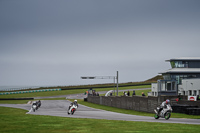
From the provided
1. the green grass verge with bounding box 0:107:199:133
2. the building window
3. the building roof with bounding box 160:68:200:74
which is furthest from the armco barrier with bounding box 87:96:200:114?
the building window

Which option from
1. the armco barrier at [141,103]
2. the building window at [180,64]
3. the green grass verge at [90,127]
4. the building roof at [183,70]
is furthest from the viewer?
the building window at [180,64]

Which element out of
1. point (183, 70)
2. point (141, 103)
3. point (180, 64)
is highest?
point (180, 64)

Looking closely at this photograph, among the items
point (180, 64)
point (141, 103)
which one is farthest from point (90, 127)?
point (180, 64)

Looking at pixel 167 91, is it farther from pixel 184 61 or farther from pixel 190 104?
pixel 190 104

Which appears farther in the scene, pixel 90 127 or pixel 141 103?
pixel 141 103

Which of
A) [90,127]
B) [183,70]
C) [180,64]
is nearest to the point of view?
[90,127]

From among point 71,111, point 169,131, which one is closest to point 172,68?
point 71,111

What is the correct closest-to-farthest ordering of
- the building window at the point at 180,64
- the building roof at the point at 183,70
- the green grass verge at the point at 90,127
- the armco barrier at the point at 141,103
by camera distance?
the green grass verge at the point at 90,127 → the armco barrier at the point at 141,103 → the building roof at the point at 183,70 → the building window at the point at 180,64

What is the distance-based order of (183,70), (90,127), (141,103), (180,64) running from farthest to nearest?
(180,64)
(183,70)
(141,103)
(90,127)

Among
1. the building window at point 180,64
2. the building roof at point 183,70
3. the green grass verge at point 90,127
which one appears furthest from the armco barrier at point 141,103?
the building window at point 180,64

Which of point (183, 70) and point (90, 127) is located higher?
point (183, 70)

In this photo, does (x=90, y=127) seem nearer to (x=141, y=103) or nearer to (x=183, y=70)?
(x=141, y=103)

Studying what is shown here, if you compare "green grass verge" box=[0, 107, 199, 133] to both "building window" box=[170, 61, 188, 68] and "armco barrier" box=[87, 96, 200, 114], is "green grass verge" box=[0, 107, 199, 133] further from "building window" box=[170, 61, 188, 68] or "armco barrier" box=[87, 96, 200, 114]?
"building window" box=[170, 61, 188, 68]

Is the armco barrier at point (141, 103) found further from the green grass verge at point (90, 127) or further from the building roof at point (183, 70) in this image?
the building roof at point (183, 70)
